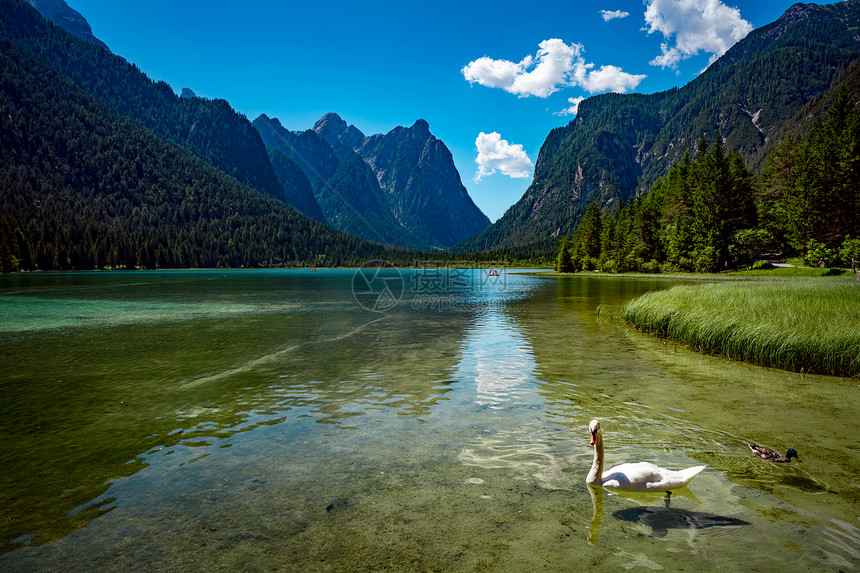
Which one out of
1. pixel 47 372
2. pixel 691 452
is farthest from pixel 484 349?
pixel 47 372

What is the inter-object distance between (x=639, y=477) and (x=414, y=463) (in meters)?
4.66

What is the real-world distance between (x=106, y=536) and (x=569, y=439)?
974cm

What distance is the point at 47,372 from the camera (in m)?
19.3

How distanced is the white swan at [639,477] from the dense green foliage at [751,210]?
76726 millimetres

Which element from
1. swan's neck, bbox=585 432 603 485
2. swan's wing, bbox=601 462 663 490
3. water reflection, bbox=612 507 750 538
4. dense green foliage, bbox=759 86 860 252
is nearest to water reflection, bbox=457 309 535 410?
swan's neck, bbox=585 432 603 485

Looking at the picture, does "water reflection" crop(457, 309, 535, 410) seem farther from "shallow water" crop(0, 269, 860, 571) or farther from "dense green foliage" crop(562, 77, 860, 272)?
"dense green foliage" crop(562, 77, 860, 272)

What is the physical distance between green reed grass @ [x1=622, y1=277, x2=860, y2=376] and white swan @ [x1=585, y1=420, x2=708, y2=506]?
14.2 meters

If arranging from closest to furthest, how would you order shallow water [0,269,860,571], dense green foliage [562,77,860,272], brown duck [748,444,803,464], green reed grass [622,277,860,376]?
shallow water [0,269,860,571]
brown duck [748,444,803,464]
green reed grass [622,277,860,376]
dense green foliage [562,77,860,272]

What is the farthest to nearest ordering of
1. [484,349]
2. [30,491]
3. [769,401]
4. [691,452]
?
1. [484,349]
2. [769,401]
3. [691,452]
4. [30,491]

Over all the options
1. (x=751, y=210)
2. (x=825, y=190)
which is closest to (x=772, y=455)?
(x=825, y=190)

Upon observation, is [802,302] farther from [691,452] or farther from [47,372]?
[47,372]

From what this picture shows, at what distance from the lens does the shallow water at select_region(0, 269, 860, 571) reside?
258 inches

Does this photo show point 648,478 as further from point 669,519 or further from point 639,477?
point 669,519

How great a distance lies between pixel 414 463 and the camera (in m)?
9.77
